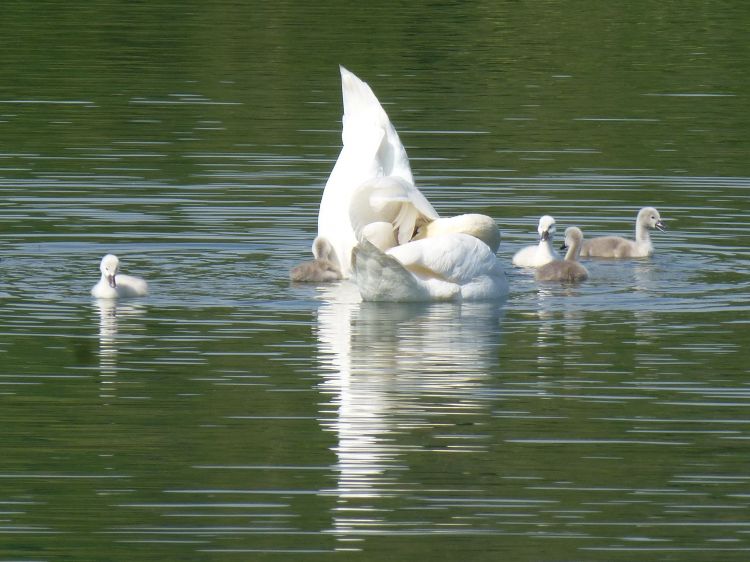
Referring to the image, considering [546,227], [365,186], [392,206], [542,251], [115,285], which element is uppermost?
[365,186]

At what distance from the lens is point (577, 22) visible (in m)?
33.9

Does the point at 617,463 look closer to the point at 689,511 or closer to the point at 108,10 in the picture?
the point at 689,511

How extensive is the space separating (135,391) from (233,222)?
608cm

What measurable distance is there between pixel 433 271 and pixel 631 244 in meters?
2.72

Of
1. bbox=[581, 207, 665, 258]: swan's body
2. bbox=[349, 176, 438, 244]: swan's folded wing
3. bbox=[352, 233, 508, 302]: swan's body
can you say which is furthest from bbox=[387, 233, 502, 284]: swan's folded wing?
bbox=[581, 207, 665, 258]: swan's body

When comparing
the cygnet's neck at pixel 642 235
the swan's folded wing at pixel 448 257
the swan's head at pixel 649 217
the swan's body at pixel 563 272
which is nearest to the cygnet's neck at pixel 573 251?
the cygnet's neck at pixel 642 235

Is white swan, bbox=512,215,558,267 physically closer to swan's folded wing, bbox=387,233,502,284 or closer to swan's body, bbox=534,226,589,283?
swan's body, bbox=534,226,589,283

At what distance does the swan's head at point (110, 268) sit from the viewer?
42.4ft

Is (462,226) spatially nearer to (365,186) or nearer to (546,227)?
(365,186)

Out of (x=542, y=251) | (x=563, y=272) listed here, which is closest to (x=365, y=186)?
(x=563, y=272)

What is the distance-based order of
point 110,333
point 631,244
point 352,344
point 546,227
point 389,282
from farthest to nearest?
point 631,244
point 546,227
point 389,282
point 110,333
point 352,344

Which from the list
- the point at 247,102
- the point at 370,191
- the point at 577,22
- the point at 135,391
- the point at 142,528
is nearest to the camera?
the point at 142,528

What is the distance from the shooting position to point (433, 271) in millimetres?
13156

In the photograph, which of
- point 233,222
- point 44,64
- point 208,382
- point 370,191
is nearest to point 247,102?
point 44,64
